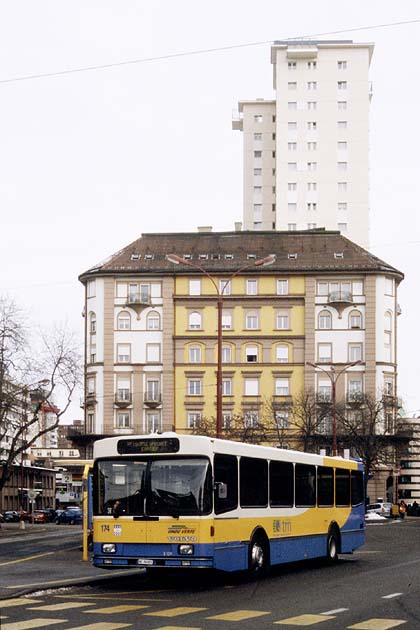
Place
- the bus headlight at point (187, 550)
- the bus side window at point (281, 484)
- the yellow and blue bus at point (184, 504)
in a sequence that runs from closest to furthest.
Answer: the bus headlight at point (187, 550)
the yellow and blue bus at point (184, 504)
the bus side window at point (281, 484)

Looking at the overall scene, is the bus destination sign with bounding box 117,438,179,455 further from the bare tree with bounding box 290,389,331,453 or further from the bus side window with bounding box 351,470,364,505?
the bare tree with bounding box 290,389,331,453

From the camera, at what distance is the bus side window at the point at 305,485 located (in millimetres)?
25156

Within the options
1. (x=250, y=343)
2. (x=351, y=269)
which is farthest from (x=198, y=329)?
(x=351, y=269)

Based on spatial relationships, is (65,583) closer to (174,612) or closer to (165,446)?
(165,446)

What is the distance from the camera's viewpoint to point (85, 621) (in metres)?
15.0

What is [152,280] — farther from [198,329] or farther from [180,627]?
[180,627]

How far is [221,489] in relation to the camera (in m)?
20.8

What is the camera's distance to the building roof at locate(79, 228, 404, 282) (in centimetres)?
10438

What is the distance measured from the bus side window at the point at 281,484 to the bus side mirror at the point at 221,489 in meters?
2.59

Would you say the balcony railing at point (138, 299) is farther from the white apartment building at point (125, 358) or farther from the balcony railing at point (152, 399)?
the balcony railing at point (152, 399)

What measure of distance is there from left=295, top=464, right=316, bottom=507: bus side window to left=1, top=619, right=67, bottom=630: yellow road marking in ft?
34.9

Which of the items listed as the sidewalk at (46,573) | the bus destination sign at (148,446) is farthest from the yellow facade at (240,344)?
the bus destination sign at (148,446)

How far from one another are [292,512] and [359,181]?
105 meters

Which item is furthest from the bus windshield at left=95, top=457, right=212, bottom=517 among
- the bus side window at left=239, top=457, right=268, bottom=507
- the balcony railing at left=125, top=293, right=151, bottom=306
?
the balcony railing at left=125, top=293, right=151, bottom=306
